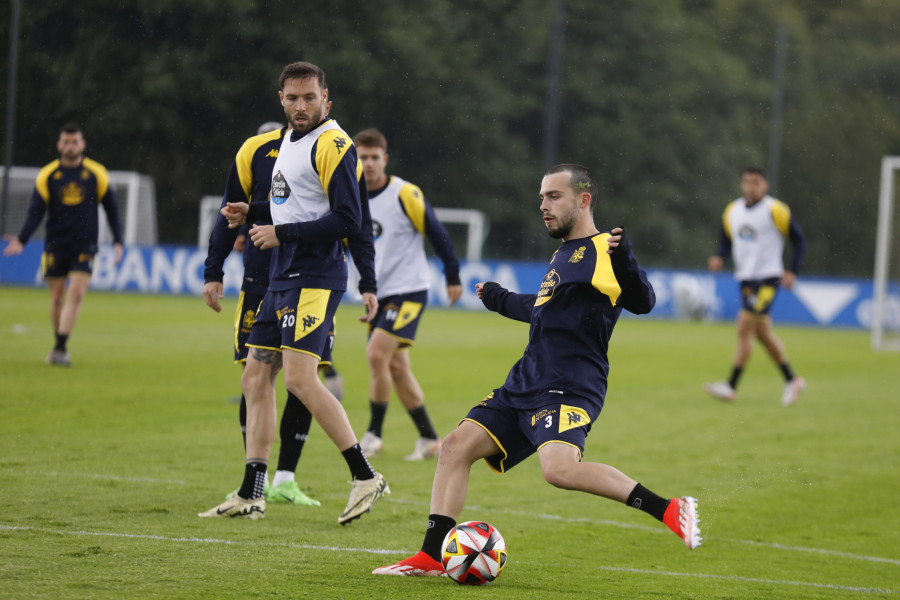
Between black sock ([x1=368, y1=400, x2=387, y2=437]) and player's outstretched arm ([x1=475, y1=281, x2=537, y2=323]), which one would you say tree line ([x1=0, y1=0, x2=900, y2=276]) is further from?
player's outstretched arm ([x1=475, y1=281, x2=537, y2=323])

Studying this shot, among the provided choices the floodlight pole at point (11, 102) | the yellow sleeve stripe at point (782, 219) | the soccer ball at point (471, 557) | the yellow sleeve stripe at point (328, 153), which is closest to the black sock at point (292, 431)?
the yellow sleeve stripe at point (328, 153)

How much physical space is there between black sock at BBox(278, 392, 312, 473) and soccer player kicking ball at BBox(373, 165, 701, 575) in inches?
67.6

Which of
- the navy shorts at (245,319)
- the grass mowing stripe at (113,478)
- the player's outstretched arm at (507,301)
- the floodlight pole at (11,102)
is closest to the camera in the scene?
the player's outstretched arm at (507,301)

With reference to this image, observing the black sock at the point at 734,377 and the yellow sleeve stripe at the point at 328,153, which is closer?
the yellow sleeve stripe at the point at 328,153

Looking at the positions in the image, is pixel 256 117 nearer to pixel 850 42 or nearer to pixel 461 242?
pixel 461 242

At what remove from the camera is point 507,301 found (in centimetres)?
554

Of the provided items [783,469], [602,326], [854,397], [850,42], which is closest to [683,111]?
[850,42]

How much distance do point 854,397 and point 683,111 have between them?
3123 cm

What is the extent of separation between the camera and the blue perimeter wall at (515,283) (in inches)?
1081

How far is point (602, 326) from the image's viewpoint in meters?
5.27

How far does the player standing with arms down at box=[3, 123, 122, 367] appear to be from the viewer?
503 inches

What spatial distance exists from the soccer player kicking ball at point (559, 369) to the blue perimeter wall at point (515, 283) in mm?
22085

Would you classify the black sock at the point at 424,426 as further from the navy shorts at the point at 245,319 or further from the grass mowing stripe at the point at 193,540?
the grass mowing stripe at the point at 193,540

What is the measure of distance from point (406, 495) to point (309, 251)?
189 centimetres
